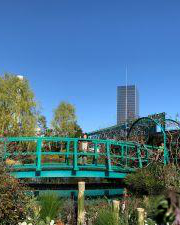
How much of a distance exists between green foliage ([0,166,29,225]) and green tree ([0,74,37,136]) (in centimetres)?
2467

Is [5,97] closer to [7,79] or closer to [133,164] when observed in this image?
[7,79]

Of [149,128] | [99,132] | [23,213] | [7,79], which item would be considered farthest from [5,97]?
[23,213]

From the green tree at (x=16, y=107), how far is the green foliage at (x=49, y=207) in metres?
23.8

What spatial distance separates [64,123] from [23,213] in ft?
146

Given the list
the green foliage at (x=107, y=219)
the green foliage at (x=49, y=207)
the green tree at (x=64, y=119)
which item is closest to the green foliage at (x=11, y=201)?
the green foliage at (x=49, y=207)

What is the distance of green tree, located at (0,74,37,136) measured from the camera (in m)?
33.3

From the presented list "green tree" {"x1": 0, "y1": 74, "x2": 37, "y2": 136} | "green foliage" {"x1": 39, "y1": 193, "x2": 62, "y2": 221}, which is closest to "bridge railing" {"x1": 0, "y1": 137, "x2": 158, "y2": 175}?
"green foliage" {"x1": 39, "y1": 193, "x2": 62, "y2": 221}

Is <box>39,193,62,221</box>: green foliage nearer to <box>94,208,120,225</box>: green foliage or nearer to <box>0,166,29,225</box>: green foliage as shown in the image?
<box>0,166,29,225</box>: green foliage

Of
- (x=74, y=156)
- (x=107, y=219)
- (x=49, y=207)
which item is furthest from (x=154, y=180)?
(x=107, y=219)

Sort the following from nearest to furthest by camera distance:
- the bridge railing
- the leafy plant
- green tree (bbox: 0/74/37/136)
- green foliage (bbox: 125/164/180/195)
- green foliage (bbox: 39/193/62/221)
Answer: green foliage (bbox: 39/193/62/221), green foliage (bbox: 125/164/180/195), the leafy plant, the bridge railing, green tree (bbox: 0/74/37/136)

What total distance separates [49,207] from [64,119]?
44.0 meters

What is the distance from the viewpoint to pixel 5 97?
112 feet

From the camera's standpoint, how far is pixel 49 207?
353 inches

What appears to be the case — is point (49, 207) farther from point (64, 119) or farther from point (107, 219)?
point (64, 119)
